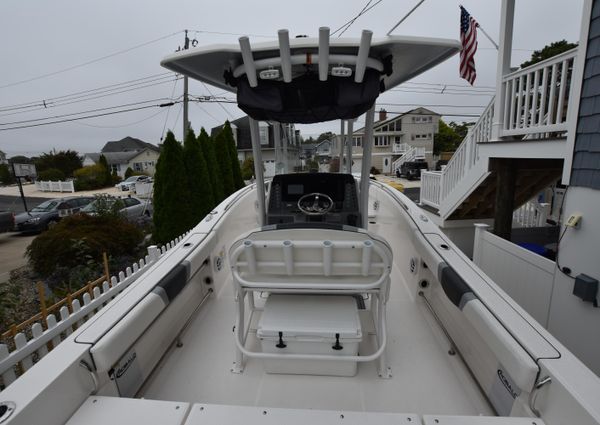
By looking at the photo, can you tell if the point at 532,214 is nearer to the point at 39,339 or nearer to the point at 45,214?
the point at 39,339

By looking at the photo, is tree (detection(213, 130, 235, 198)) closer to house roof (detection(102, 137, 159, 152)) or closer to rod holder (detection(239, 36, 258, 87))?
rod holder (detection(239, 36, 258, 87))

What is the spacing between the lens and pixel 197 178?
6.77m

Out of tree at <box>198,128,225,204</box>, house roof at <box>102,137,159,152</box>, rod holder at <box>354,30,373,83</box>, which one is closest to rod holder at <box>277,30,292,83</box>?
rod holder at <box>354,30,373,83</box>

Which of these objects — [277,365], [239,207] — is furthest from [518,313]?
[239,207]

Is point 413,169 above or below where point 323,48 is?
below

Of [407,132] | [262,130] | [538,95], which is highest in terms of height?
[407,132]

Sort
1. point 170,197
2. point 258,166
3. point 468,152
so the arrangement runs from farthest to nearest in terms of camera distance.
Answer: point 170,197 → point 468,152 → point 258,166

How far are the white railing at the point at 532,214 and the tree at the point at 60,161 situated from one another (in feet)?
123

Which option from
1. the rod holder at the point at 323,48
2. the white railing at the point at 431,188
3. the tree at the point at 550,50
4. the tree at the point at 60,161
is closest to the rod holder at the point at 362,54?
the rod holder at the point at 323,48

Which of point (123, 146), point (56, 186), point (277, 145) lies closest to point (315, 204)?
point (277, 145)

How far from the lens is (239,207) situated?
12.1 ft

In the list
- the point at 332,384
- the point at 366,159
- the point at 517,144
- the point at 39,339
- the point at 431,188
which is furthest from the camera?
the point at 431,188

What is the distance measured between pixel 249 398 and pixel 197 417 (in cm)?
57

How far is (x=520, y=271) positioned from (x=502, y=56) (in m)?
2.82
